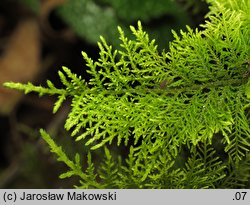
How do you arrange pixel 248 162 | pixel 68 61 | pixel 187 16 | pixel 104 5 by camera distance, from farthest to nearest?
pixel 68 61
pixel 104 5
pixel 187 16
pixel 248 162

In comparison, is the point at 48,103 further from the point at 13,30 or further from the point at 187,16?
the point at 187,16

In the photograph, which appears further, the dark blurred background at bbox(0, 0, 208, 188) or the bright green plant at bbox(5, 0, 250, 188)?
the dark blurred background at bbox(0, 0, 208, 188)

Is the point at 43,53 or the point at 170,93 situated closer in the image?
the point at 170,93

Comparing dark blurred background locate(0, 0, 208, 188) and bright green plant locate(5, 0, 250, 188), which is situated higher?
dark blurred background locate(0, 0, 208, 188)

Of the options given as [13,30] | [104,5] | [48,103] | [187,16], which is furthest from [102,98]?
[13,30]

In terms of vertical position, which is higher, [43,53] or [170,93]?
[43,53]

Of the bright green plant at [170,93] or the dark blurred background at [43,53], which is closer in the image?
the bright green plant at [170,93]

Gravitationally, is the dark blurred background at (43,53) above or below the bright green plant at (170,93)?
above
